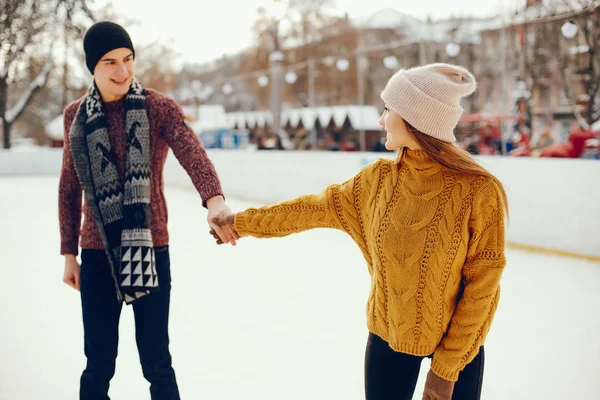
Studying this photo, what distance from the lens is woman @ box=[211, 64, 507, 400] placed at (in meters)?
1.40

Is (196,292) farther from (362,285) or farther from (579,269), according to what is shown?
(579,269)

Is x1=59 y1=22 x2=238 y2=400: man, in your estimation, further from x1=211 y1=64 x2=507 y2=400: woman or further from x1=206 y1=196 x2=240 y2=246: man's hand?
x1=211 y1=64 x2=507 y2=400: woman

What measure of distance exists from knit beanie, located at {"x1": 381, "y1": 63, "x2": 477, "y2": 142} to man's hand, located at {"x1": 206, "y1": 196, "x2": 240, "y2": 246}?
55 cm

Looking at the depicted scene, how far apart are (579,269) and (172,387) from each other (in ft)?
13.8

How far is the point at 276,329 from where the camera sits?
3584mm

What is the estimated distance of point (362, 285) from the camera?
4.72 m

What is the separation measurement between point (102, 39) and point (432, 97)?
0.88 meters

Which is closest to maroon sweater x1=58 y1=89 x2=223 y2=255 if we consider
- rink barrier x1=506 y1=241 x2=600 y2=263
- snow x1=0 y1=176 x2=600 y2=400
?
snow x1=0 y1=176 x2=600 y2=400

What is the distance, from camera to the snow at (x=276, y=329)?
2764 mm

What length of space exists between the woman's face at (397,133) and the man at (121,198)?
515mm

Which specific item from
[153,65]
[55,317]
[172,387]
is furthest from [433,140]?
[153,65]

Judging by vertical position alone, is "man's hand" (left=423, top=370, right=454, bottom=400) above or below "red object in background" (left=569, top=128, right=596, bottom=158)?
below

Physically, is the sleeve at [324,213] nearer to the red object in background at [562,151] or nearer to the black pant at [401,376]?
the black pant at [401,376]

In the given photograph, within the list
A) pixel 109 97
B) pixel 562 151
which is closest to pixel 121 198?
pixel 109 97
